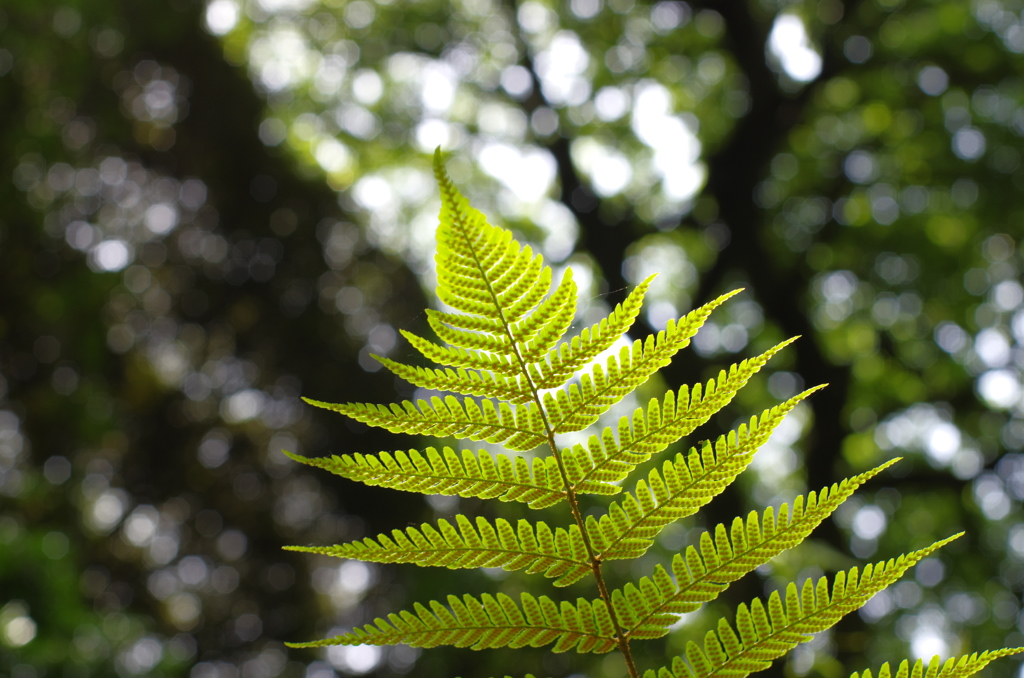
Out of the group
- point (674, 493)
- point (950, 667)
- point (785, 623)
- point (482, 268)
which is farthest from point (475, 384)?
point (950, 667)

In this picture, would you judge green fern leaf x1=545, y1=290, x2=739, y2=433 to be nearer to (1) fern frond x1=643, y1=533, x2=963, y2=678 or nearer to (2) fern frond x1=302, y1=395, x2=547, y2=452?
(2) fern frond x1=302, y1=395, x2=547, y2=452

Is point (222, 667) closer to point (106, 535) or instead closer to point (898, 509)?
point (106, 535)

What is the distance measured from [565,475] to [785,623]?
0.30 meters

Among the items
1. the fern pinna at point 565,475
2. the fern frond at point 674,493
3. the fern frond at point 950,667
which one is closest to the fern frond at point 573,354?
the fern pinna at point 565,475

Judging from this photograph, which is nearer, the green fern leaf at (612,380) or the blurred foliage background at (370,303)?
the green fern leaf at (612,380)

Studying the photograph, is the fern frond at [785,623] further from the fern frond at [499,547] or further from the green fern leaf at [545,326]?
the green fern leaf at [545,326]

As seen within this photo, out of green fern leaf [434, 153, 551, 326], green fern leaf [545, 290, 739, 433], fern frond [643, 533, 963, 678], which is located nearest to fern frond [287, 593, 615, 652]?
fern frond [643, 533, 963, 678]

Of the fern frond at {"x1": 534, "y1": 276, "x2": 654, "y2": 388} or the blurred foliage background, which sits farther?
the blurred foliage background

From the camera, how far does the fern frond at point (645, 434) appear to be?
2.46ft

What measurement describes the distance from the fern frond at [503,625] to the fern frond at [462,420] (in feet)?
0.60

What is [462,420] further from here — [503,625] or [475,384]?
[503,625]

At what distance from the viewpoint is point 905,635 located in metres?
7.73

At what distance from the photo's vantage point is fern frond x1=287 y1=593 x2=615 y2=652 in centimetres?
71

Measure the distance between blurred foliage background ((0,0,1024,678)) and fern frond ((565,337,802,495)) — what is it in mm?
4134
